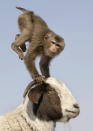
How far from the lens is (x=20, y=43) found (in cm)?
904

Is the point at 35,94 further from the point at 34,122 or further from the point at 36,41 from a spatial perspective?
the point at 36,41

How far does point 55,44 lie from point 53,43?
0.12 meters

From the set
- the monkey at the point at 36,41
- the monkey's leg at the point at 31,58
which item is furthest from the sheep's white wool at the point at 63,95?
the monkey at the point at 36,41

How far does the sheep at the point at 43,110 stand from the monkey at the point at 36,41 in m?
2.45

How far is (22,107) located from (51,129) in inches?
27.3

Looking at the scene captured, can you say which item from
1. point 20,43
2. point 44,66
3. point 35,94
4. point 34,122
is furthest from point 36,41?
point 34,122

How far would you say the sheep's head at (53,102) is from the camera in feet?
19.4

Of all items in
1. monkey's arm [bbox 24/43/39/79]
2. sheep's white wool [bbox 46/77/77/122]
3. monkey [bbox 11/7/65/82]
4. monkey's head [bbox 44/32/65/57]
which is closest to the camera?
sheep's white wool [bbox 46/77/77/122]

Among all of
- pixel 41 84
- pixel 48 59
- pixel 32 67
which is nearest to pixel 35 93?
pixel 41 84

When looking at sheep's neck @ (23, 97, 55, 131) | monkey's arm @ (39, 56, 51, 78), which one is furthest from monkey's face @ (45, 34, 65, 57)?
sheep's neck @ (23, 97, 55, 131)

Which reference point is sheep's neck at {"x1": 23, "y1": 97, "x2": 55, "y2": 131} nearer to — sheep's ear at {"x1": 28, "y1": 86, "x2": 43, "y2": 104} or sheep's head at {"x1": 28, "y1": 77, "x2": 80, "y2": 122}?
sheep's head at {"x1": 28, "y1": 77, "x2": 80, "y2": 122}

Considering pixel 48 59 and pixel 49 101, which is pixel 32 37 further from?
pixel 49 101

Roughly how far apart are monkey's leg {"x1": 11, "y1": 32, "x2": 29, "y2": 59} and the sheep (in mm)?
2637

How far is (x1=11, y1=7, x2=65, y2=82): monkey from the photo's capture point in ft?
29.1
